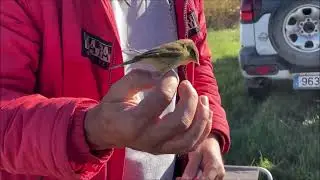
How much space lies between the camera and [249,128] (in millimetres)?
6141

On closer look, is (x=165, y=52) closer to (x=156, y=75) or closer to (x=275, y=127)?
(x=156, y=75)

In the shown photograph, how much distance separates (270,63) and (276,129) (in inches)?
53.2

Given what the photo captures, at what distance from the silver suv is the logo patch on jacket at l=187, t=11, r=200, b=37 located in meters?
4.68

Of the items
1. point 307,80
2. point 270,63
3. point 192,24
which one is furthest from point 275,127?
point 192,24

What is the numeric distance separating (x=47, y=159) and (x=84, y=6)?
505mm

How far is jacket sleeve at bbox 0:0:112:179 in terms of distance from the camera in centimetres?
165

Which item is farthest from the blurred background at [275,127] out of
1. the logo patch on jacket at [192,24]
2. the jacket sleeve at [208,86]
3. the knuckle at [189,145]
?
the knuckle at [189,145]

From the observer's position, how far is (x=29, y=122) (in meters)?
1.68

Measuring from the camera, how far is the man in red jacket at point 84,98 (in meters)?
1.59

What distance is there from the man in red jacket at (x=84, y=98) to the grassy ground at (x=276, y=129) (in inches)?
124

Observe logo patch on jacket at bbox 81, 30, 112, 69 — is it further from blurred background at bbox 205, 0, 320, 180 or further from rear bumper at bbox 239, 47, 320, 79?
rear bumper at bbox 239, 47, 320, 79

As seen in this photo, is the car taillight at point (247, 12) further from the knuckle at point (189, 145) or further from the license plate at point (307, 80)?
the knuckle at point (189, 145)

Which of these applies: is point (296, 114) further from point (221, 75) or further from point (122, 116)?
point (122, 116)

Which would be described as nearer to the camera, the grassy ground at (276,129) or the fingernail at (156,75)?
the fingernail at (156,75)
